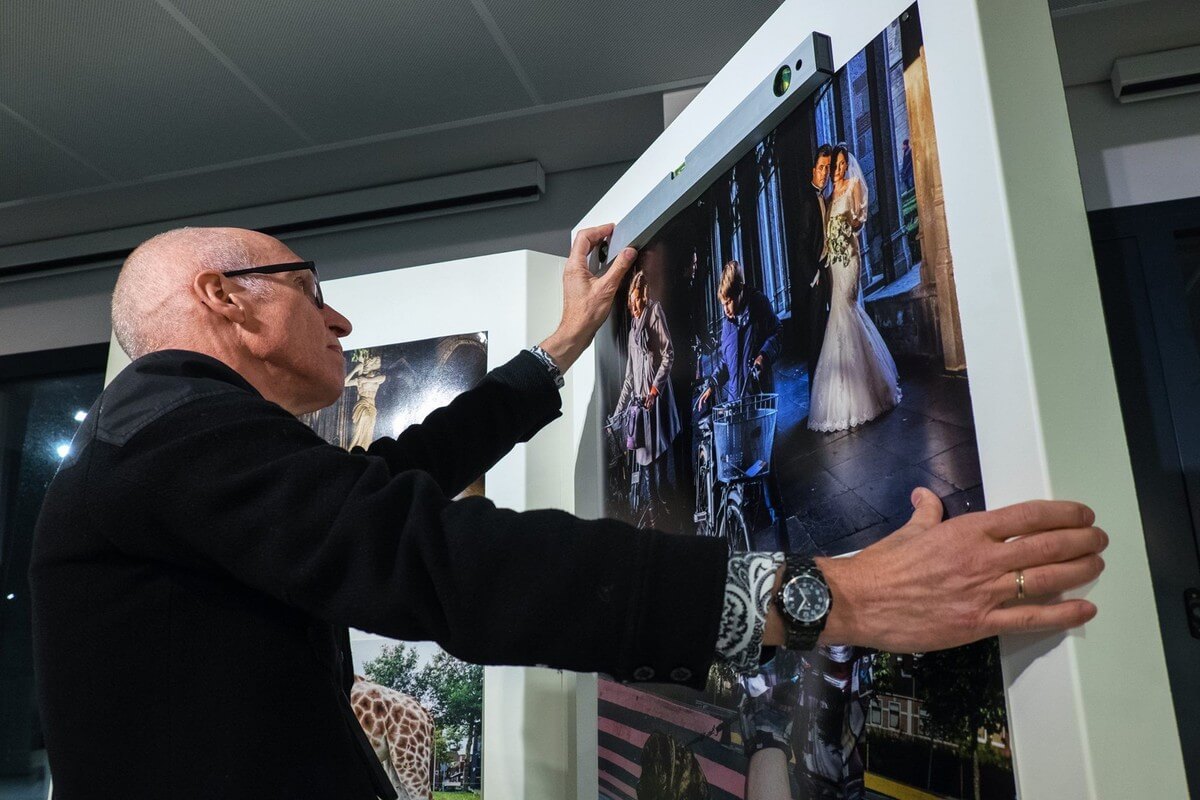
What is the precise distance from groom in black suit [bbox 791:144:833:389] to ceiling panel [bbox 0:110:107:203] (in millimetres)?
2504

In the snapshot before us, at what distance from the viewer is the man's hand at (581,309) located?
58.2 inches

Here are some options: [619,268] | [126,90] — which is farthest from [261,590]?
[126,90]

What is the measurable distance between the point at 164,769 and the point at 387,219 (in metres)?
2.37

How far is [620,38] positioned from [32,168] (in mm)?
1914

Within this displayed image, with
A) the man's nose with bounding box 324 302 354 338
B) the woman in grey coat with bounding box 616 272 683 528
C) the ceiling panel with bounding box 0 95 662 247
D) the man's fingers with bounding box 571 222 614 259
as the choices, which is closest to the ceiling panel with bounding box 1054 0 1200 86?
the ceiling panel with bounding box 0 95 662 247

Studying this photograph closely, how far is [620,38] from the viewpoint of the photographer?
87.5 inches

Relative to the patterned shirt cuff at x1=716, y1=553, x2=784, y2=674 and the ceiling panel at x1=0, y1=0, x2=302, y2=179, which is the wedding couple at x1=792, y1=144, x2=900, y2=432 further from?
the ceiling panel at x1=0, y1=0, x2=302, y2=179

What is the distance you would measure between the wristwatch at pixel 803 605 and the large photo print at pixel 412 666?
97 cm

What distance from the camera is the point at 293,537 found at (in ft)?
2.56

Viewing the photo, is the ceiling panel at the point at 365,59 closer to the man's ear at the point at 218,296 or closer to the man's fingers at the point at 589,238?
the man's fingers at the point at 589,238

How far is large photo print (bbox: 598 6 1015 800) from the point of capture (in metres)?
0.79

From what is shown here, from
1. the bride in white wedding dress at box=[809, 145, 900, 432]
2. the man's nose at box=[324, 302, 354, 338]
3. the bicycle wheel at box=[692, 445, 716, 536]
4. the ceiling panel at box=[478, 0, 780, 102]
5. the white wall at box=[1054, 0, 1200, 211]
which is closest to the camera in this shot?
the bride in white wedding dress at box=[809, 145, 900, 432]

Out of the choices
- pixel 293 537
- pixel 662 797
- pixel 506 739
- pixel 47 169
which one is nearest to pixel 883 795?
pixel 662 797

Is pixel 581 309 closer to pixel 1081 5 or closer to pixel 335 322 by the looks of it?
pixel 335 322
